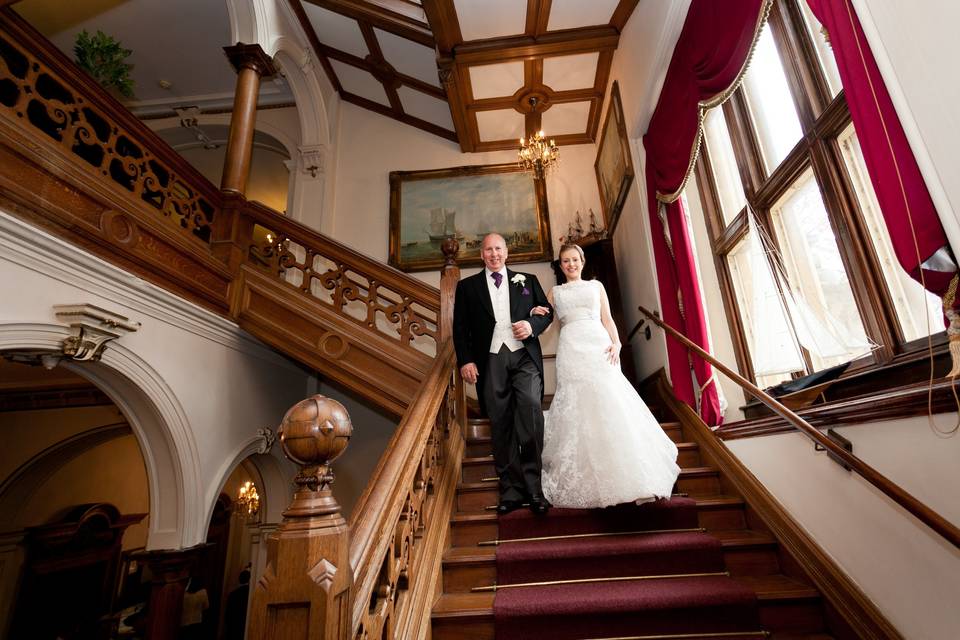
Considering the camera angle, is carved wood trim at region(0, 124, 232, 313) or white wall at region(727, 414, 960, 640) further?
carved wood trim at region(0, 124, 232, 313)

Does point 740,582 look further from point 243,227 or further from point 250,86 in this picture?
point 250,86

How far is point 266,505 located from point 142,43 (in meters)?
6.33

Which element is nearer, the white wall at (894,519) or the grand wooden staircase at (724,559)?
the white wall at (894,519)

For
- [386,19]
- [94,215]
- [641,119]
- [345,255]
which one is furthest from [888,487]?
[386,19]

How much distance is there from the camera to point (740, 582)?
2098mm

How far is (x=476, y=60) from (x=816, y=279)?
4.36 meters

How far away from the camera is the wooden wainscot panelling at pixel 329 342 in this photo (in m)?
3.89

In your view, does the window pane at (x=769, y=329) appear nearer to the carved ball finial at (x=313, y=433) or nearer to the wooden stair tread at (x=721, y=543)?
the wooden stair tread at (x=721, y=543)

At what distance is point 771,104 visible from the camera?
2814mm

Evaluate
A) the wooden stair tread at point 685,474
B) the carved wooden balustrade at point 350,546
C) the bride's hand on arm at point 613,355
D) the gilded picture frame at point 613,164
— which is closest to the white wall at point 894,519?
the wooden stair tread at point 685,474

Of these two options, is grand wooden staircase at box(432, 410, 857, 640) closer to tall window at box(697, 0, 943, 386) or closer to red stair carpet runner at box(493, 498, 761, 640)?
red stair carpet runner at box(493, 498, 761, 640)

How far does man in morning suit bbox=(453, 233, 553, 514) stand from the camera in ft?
8.55

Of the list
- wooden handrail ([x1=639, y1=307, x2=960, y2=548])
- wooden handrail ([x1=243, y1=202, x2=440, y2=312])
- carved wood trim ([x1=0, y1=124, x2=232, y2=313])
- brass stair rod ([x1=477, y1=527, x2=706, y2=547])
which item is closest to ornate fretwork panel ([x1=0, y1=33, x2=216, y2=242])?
carved wood trim ([x1=0, y1=124, x2=232, y2=313])

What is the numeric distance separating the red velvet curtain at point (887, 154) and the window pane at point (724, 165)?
1.63 metres
